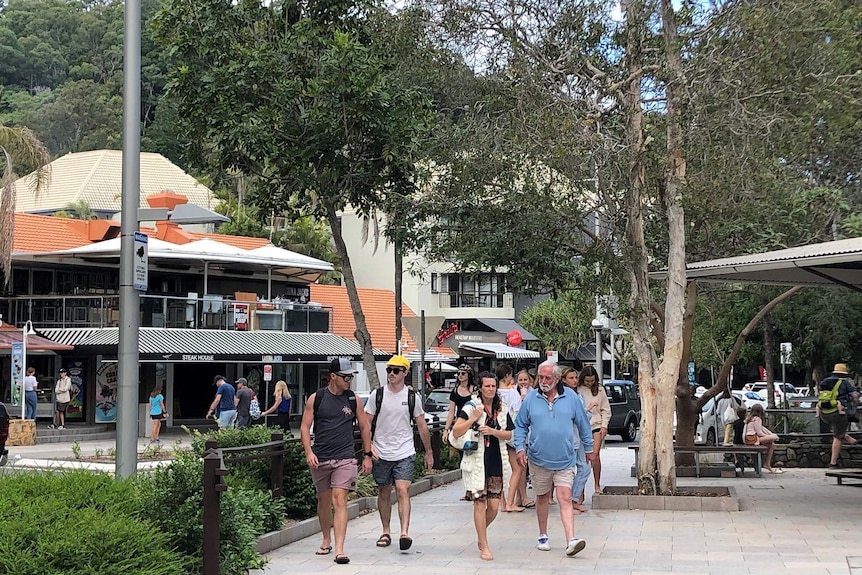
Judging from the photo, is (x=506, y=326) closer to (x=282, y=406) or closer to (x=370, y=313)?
(x=370, y=313)

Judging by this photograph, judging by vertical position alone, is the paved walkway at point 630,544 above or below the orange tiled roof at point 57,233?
below

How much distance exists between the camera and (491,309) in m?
60.8

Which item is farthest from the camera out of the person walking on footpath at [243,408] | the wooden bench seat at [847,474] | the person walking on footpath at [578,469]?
the person walking on footpath at [243,408]

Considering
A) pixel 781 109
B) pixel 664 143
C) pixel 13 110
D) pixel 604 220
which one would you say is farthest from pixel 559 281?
pixel 13 110

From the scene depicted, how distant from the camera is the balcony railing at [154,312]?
31.9 m

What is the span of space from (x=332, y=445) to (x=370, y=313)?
33.9m

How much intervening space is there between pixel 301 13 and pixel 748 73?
6314 mm

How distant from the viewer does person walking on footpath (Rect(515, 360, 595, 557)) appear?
33.9 feet

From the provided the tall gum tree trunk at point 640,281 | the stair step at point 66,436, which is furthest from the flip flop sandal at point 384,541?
the stair step at point 66,436

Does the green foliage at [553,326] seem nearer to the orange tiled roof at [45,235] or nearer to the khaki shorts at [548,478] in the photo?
the orange tiled roof at [45,235]

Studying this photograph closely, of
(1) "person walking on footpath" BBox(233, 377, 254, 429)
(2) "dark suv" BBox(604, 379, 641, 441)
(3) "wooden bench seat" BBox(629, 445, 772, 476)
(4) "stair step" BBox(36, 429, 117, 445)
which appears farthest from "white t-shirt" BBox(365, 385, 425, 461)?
(2) "dark suv" BBox(604, 379, 641, 441)

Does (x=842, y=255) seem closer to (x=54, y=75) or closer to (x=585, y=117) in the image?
(x=585, y=117)

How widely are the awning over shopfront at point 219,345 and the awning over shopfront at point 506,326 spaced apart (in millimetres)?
21751

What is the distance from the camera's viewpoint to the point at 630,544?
36.6ft
